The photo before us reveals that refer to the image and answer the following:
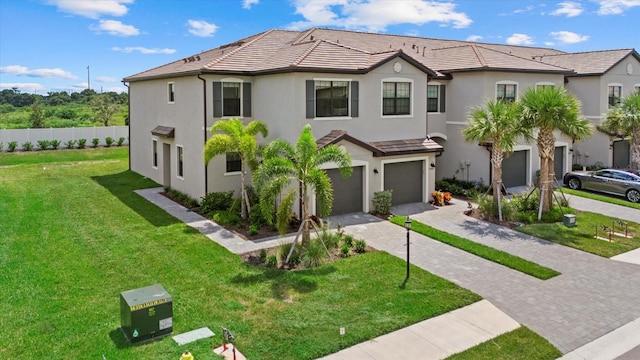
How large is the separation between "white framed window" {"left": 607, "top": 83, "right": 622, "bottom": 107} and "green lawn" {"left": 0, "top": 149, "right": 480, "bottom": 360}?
872 inches

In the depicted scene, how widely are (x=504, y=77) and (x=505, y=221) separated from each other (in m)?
8.51

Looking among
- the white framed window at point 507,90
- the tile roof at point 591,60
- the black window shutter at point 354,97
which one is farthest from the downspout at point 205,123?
the tile roof at point 591,60

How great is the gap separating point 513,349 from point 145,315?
701 cm

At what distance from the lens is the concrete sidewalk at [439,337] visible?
9.16 m

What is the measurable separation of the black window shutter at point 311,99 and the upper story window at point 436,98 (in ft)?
27.6

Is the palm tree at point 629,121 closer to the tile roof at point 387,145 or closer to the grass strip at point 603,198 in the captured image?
the grass strip at point 603,198

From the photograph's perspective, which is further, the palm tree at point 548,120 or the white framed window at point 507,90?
the white framed window at point 507,90

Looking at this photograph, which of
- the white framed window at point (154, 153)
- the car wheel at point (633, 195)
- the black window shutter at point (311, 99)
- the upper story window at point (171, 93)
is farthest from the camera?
the white framed window at point (154, 153)

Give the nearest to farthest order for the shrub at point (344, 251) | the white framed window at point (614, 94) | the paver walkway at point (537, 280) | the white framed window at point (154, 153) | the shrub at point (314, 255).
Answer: the paver walkway at point (537, 280), the shrub at point (314, 255), the shrub at point (344, 251), the white framed window at point (154, 153), the white framed window at point (614, 94)

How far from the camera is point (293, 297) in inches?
454

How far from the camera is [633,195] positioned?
2275cm

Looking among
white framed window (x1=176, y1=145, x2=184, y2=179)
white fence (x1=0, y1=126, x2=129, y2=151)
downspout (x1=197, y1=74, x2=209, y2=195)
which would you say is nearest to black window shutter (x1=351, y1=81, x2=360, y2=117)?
downspout (x1=197, y1=74, x2=209, y2=195)

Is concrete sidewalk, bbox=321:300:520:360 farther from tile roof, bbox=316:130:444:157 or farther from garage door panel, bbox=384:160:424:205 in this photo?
garage door panel, bbox=384:160:424:205

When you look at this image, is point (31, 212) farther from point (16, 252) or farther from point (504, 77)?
point (504, 77)
